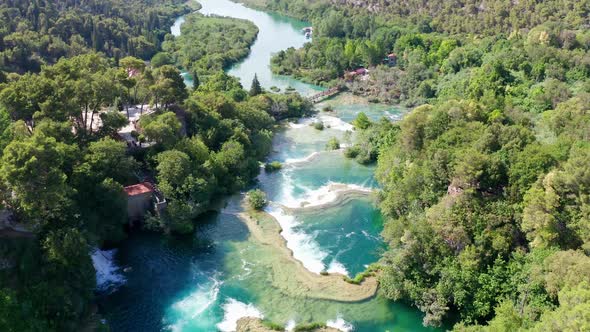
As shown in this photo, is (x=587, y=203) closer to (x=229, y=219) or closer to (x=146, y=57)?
(x=229, y=219)

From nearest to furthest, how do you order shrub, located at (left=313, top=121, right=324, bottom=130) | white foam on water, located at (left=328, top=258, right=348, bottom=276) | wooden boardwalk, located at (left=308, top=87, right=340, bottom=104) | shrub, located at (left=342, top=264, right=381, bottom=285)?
shrub, located at (left=342, top=264, right=381, bottom=285)
white foam on water, located at (left=328, top=258, right=348, bottom=276)
shrub, located at (left=313, top=121, right=324, bottom=130)
wooden boardwalk, located at (left=308, top=87, right=340, bottom=104)

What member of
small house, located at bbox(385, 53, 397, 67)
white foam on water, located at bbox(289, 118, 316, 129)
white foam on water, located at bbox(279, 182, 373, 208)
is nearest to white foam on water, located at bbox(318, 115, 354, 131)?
white foam on water, located at bbox(289, 118, 316, 129)

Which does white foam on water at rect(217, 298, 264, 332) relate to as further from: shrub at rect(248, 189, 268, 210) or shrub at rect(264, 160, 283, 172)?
shrub at rect(264, 160, 283, 172)

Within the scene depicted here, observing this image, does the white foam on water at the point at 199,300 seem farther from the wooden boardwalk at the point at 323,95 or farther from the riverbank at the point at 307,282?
the wooden boardwalk at the point at 323,95

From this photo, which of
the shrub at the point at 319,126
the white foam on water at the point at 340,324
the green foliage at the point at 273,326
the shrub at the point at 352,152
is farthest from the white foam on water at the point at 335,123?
the green foliage at the point at 273,326

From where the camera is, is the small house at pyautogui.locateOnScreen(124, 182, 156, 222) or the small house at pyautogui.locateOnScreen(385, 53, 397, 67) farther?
the small house at pyautogui.locateOnScreen(385, 53, 397, 67)


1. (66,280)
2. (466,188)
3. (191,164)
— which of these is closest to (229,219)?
(191,164)
